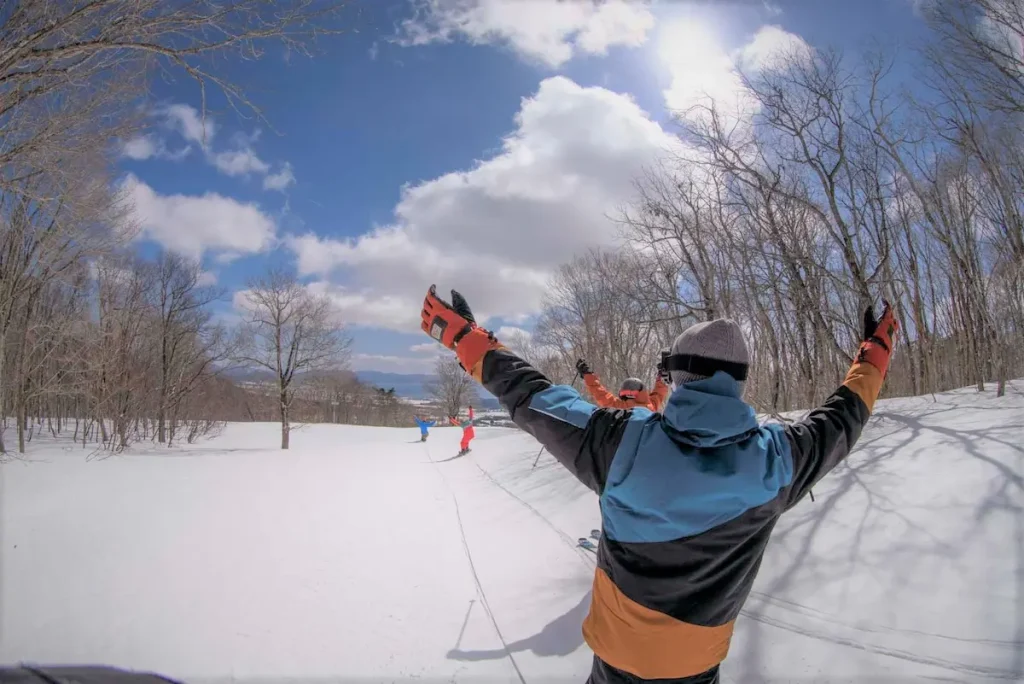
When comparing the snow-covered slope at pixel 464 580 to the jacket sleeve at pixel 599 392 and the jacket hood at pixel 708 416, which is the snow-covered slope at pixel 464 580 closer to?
the jacket sleeve at pixel 599 392

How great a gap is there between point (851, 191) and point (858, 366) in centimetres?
846

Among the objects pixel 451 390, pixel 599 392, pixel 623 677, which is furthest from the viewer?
pixel 451 390

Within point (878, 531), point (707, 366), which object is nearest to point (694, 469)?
point (707, 366)

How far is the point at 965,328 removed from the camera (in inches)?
295

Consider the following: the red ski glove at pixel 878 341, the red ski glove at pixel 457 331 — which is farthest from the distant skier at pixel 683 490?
the red ski glove at pixel 878 341

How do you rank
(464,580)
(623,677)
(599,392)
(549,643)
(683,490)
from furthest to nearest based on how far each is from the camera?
(599,392) → (464,580) → (549,643) → (623,677) → (683,490)

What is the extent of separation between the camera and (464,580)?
4.08 meters

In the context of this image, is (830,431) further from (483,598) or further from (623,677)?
(483,598)

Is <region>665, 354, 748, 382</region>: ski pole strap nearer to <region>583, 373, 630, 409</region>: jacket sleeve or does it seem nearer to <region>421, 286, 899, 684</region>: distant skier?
<region>421, 286, 899, 684</region>: distant skier

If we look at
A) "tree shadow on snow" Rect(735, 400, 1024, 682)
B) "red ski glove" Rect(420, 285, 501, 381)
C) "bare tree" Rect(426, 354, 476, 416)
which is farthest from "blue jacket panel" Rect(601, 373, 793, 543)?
"bare tree" Rect(426, 354, 476, 416)

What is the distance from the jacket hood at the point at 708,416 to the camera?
1.15 meters

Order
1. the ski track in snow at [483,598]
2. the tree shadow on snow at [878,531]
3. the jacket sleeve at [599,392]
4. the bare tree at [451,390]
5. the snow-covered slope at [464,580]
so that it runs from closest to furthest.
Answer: the snow-covered slope at [464,580] < the ski track in snow at [483,598] < the tree shadow on snow at [878,531] < the jacket sleeve at [599,392] < the bare tree at [451,390]

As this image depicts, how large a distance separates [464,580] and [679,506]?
3.63m

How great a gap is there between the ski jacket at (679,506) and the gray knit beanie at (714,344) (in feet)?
0.24
